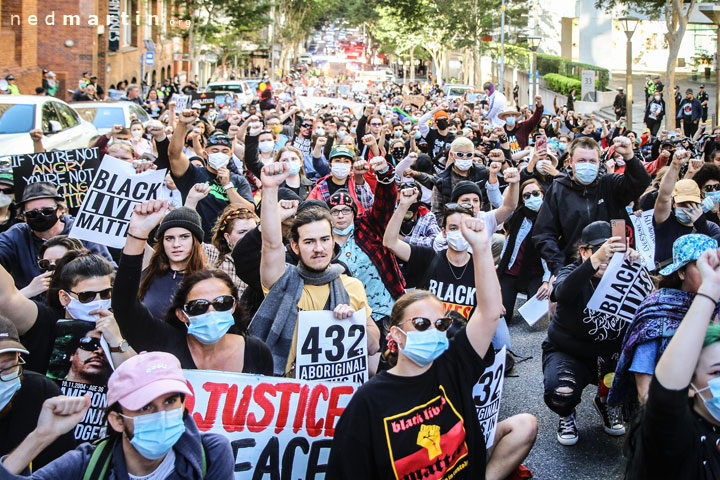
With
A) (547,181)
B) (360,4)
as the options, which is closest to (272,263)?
(547,181)

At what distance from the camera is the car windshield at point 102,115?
1761 centimetres

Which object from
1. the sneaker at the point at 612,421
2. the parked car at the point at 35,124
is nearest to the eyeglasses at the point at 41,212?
the sneaker at the point at 612,421

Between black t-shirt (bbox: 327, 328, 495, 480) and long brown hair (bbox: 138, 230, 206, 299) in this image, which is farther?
long brown hair (bbox: 138, 230, 206, 299)

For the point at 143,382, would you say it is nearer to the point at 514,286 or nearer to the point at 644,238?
the point at 644,238

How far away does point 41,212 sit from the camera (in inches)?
254

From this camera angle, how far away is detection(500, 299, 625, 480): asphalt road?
566cm

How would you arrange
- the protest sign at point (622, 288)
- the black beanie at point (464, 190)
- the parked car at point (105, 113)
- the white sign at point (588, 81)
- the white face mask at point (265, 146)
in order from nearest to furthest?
the protest sign at point (622, 288) < the black beanie at point (464, 190) < the white face mask at point (265, 146) < the parked car at point (105, 113) < the white sign at point (588, 81)

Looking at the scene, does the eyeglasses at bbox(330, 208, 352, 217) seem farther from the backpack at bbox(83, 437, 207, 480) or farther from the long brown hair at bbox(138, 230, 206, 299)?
the backpack at bbox(83, 437, 207, 480)

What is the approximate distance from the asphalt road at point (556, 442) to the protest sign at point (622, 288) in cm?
96

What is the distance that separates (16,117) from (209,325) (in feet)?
34.9

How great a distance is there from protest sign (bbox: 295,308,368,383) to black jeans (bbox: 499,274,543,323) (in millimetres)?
3753

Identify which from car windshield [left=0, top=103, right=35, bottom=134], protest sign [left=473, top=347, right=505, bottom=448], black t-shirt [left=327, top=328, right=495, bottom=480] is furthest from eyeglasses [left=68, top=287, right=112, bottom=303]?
car windshield [left=0, top=103, right=35, bottom=134]

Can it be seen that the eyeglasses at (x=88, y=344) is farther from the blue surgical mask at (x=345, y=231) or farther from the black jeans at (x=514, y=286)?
the black jeans at (x=514, y=286)

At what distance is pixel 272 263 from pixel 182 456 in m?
1.70
